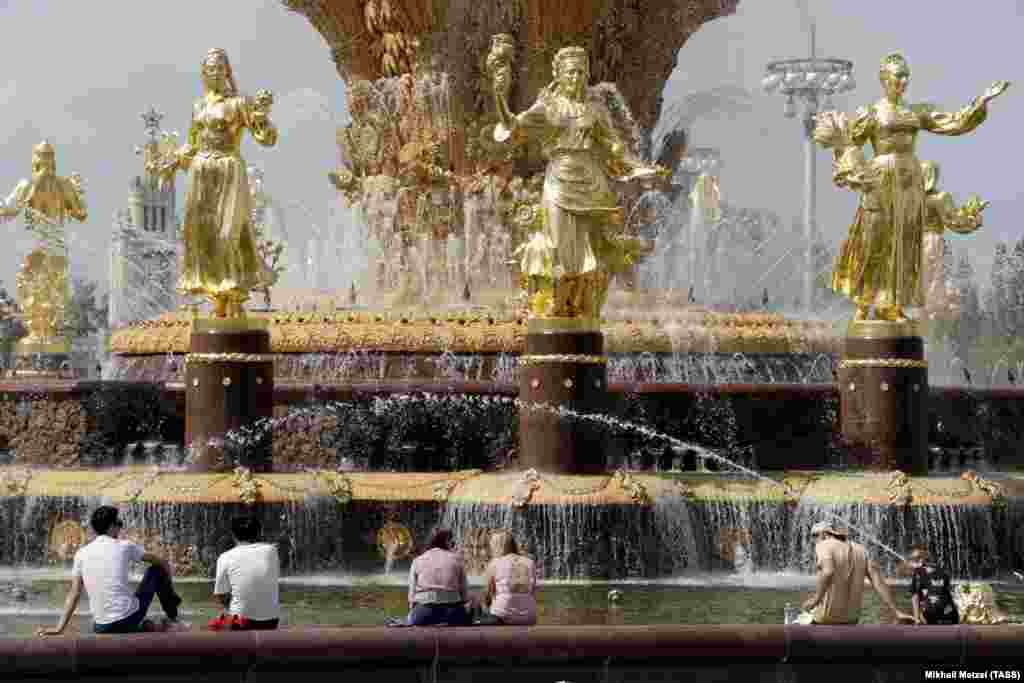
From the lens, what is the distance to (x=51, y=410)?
70.3 ft

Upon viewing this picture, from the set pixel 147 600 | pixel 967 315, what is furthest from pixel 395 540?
pixel 967 315

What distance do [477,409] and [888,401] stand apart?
11.4 feet

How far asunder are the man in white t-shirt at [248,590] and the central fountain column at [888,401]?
7924mm

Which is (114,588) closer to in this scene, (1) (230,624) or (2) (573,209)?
(1) (230,624)

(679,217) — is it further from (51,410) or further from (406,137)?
(51,410)

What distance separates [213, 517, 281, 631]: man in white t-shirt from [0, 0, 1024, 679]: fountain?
508 centimetres

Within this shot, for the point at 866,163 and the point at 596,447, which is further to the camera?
the point at 866,163

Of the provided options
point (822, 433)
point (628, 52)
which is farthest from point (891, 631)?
point (628, 52)

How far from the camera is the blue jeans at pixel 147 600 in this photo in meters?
12.4

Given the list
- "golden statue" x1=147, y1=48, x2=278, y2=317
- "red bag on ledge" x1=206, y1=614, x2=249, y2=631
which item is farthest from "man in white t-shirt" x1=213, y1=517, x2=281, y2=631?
"golden statue" x1=147, y1=48, x2=278, y2=317

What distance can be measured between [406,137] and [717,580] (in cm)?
791

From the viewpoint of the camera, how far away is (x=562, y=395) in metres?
18.2

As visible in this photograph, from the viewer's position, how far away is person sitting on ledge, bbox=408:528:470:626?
1296 centimetres

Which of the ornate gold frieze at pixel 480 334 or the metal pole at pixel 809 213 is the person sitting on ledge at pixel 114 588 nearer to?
the ornate gold frieze at pixel 480 334
